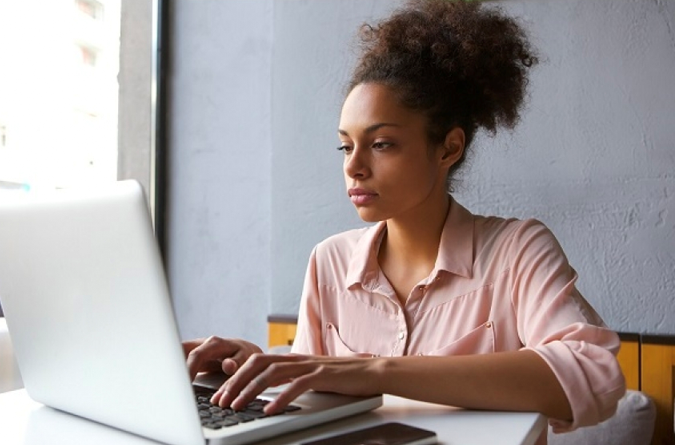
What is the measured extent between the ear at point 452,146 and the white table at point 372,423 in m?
0.56

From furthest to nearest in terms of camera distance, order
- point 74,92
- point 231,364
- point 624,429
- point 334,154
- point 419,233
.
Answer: point 74,92, point 334,154, point 624,429, point 419,233, point 231,364

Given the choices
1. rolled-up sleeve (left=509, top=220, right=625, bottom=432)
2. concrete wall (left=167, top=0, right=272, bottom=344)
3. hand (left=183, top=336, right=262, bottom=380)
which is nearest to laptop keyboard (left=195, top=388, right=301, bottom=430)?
hand (left=183, top=336, right=262, bottom=380)

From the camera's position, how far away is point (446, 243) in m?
1.27

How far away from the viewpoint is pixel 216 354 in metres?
0.98

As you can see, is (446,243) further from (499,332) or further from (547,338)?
(547,338)

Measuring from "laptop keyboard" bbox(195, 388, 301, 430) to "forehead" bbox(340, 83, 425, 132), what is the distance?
1.93ft

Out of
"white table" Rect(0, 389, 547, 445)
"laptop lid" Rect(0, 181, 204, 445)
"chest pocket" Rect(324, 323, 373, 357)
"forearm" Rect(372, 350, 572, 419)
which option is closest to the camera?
"laptop lid" Rect(0, 181, 204, 445)

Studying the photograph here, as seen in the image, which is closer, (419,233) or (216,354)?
(216,354)

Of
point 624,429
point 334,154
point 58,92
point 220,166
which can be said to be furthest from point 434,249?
point 58,92

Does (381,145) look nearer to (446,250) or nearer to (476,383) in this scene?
(446,250)

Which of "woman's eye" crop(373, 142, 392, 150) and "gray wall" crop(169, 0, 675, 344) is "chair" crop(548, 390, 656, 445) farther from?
"woman's eye" crop(373, 142, 392, 150)

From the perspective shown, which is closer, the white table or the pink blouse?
the white table

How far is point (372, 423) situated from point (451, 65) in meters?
0.73

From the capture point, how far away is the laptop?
64cm
